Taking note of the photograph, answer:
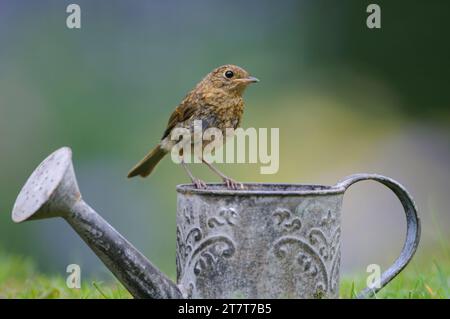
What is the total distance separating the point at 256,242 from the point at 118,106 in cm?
361

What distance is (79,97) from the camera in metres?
5.61

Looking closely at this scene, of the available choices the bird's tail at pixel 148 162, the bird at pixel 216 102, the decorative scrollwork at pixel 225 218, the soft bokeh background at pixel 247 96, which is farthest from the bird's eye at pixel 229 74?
the soft bokeh background at pixel 247 96

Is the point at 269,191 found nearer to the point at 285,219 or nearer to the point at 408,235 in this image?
the point at 285,219

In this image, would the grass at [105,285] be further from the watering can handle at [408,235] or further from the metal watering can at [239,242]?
the metal watering can at [239,242]

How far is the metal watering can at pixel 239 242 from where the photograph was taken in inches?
83.7

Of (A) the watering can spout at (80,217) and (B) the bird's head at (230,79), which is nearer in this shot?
(A) the watering can spout at (80,217)

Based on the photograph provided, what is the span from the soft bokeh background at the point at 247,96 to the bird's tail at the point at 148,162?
1.59m

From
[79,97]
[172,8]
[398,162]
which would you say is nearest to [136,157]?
[79,97]

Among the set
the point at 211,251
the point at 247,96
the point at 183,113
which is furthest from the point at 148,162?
the point at 247,96

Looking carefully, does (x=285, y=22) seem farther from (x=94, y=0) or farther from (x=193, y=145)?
(x=193, y=145)

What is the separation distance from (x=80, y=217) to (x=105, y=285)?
1222 millimetres

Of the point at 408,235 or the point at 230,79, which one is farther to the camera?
the point at 230,79

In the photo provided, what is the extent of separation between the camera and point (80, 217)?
2.12 m

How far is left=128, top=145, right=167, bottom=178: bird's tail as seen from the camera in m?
3.31
